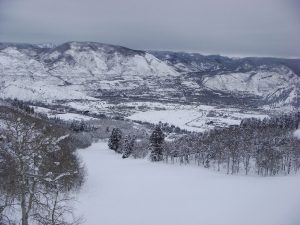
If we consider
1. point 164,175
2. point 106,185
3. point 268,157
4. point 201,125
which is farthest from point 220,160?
point 201,125

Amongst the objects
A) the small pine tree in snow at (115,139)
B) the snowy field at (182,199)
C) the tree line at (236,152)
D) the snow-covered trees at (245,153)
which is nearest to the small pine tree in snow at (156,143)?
the tree line at (236,152)

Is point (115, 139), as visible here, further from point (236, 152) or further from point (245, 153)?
point (245, 153)

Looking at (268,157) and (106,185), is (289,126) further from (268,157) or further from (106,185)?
(106,185)

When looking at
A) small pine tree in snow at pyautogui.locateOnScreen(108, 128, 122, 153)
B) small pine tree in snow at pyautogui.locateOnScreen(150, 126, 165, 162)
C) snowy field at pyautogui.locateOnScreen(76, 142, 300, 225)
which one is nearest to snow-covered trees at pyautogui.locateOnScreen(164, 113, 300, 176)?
small pine tree in snow at pyautogui.locateOnScreen(150, 126, 165, 162)

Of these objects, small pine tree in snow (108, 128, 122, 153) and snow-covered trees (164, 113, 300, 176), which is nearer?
snow-covered trees (164, 113, 300, 176)

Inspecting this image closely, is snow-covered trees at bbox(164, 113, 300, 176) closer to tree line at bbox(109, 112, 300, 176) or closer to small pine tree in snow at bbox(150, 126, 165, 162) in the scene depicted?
tree line at bbox(109, 112, 300, 176)

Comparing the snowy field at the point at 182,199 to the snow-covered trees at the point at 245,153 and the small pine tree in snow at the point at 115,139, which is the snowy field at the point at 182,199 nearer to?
the snow-covered trees at the point at 245,153

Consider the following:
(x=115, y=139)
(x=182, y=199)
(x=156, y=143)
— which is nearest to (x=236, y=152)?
(x=156, y=143)
